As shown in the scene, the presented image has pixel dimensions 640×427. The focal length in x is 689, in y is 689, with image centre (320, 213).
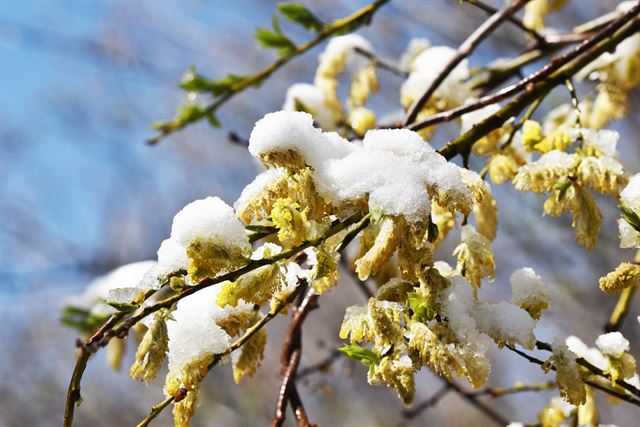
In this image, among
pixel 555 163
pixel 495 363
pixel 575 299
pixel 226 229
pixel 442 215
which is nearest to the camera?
pixel 226 229

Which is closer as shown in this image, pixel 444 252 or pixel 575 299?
pixel 444 252

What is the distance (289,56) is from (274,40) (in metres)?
0.06

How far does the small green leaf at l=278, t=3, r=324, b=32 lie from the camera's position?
6.20 feet

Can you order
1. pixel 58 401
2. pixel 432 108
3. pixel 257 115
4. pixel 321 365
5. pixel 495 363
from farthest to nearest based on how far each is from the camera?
pixel 257 115 → pixel 58 401 → pixel 495 363 → pixel 321 365 → pixel 432 108

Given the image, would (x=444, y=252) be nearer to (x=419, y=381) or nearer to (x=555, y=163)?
(x=419, y=381)

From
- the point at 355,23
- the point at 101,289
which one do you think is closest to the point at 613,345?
the point at 355,23

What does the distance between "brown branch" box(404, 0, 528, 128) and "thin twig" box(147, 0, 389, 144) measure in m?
0.30

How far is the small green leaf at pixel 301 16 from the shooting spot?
1.89 metres

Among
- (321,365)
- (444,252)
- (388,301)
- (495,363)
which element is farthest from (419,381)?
(388,301)

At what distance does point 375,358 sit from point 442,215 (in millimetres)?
479

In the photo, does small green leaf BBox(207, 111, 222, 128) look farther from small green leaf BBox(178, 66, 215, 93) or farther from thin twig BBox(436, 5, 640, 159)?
thin twig BBox(436, 5, 640, 159)

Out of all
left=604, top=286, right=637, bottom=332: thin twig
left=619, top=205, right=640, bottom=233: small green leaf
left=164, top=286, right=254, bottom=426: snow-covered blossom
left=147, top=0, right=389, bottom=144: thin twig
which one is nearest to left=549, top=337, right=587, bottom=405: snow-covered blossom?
left=619, top=205, right=640, bottom=233: small green leaf

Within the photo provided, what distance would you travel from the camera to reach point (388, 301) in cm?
102

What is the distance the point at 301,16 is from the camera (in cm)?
194
